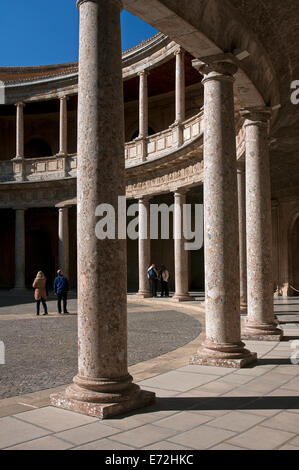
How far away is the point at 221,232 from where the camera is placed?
7320 mm

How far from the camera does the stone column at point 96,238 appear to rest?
5.08m

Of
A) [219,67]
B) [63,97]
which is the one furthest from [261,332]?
[63,97]

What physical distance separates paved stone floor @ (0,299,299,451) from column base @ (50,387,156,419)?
0.08m

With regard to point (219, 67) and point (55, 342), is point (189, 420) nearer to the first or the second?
point (219, 67)

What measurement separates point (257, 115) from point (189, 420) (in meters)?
6.62

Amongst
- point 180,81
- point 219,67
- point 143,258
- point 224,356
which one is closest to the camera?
point 224,356

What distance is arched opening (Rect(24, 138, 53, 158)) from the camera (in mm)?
32531

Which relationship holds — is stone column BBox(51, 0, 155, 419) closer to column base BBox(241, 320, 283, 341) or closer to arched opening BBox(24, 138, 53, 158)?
column base BBox(241, 320, 283, 341)

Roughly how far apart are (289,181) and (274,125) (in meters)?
11.5

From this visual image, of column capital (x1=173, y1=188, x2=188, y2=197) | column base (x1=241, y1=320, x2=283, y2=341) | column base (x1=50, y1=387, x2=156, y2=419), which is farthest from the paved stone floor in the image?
column capital (x1=173, y1=188, x2=188, y2=197)

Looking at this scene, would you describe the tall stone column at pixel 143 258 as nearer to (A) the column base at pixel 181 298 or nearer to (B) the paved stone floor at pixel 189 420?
(A) the column base at pixel 181 298

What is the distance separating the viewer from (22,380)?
716 cm
